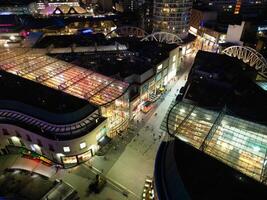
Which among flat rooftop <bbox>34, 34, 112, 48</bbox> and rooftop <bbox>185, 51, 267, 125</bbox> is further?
flat rooftop <bbox>34, 34, 112, 48</bbox>

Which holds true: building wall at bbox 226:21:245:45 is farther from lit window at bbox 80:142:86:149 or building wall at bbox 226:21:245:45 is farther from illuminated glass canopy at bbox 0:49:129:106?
lit window at bbox 80:142:86:149

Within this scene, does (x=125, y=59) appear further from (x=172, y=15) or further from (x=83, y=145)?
(x=172, y=15)

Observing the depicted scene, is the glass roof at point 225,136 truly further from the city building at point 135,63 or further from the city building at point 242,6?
the city building at point 242,6

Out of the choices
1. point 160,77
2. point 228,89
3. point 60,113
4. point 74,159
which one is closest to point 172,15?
point 160,77

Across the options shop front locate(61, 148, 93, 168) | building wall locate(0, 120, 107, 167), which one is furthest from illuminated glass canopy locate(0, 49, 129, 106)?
shop front locate(61, 148, 93, 168)

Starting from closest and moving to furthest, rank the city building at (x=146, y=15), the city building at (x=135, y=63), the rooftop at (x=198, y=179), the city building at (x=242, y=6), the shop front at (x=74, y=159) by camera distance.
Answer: the rooftop at (x=198, y=179), the shop front at (x=74, y=159), the city building at (x=135, y=63), the city building at (x=146, y=15), the city building at (x=242, y=6)

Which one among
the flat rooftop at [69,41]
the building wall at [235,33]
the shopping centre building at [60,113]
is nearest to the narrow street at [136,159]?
the shopping centre building at [60,113]

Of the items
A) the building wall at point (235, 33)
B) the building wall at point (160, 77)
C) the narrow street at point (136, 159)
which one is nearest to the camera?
the narrow street at point (136, 159)
